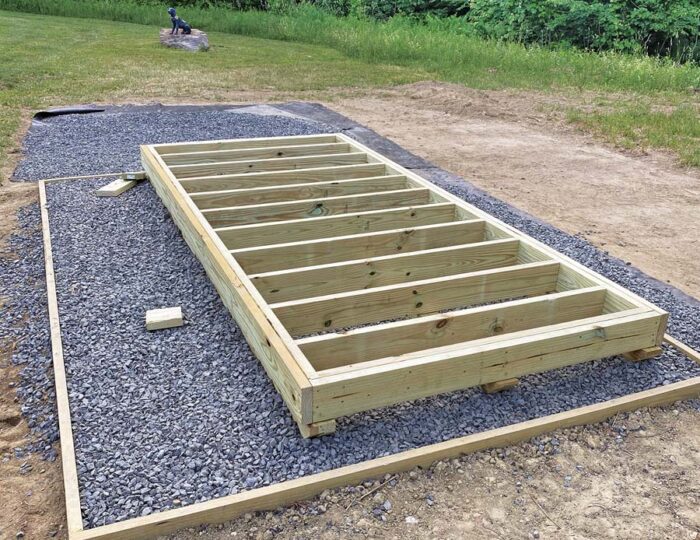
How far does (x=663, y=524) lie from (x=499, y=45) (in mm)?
13275

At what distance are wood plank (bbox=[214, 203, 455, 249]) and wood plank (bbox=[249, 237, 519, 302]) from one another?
0.60m

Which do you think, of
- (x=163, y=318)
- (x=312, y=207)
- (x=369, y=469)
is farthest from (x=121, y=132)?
(x=369, y=469)

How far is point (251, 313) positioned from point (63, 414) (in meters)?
0.92

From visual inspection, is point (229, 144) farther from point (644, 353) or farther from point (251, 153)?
point (644, 353)

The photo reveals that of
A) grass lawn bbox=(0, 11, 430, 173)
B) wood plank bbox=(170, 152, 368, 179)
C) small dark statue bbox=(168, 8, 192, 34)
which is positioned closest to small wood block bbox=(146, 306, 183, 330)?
wood plank bbox=(170, 152, 368, 179)

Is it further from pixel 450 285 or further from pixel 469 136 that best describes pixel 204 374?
pixel 469 136

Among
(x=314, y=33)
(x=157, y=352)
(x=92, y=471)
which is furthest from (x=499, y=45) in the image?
(x=92, y=471)

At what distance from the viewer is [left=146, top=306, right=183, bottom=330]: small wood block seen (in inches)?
140

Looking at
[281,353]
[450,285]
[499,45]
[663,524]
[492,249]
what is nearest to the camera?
[663,524]

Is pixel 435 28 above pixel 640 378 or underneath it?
above

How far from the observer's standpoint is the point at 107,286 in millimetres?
4078

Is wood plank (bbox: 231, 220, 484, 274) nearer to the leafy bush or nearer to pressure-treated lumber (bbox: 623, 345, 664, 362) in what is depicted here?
pressure-treated lumber (bbox: 623, 345, 664, 362)

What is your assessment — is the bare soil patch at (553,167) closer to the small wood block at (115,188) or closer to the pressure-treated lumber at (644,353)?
the pressure-treated lumber at (644,353)

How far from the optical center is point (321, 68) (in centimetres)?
1295
